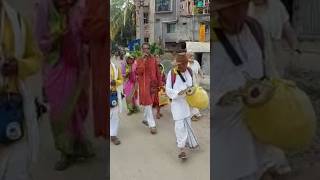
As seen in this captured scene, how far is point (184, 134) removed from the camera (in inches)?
203

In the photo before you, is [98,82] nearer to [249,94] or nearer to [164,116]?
[249,94]

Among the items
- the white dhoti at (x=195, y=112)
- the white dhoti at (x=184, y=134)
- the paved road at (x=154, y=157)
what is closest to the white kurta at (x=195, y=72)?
the white dhoti at (x=195, y=112)

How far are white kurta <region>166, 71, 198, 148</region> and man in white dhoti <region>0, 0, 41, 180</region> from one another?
300 centimetres

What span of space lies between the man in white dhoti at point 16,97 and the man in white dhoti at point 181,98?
291cm

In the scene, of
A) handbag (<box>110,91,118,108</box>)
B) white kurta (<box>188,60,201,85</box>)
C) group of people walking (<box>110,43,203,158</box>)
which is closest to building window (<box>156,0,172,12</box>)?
group of people walking (<box>110,43,203,158</box>)

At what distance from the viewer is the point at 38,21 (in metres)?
2.10

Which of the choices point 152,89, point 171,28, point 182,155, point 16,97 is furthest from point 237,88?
point 171,28

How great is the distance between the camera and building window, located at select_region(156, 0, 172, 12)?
22.0 m

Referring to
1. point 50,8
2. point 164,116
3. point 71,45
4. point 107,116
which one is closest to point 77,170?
point 107,116

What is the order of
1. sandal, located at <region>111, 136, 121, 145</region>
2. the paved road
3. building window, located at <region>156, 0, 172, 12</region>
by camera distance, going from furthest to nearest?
building window, located at <region>156, 0, 172, 12</region> → sandal, located at <region>111, 136, 121, 145</region> → the paved road

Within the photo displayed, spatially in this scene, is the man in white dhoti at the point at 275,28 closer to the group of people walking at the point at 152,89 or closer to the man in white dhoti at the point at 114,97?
the group of people walking at the point at 152,89

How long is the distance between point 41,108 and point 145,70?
4.68 metres

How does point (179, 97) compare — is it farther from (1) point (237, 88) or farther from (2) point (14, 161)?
(2) point (14, 161)

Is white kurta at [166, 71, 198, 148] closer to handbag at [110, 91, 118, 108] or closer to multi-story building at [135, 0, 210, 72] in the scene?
handbag at [110, 91, 118, 108]
